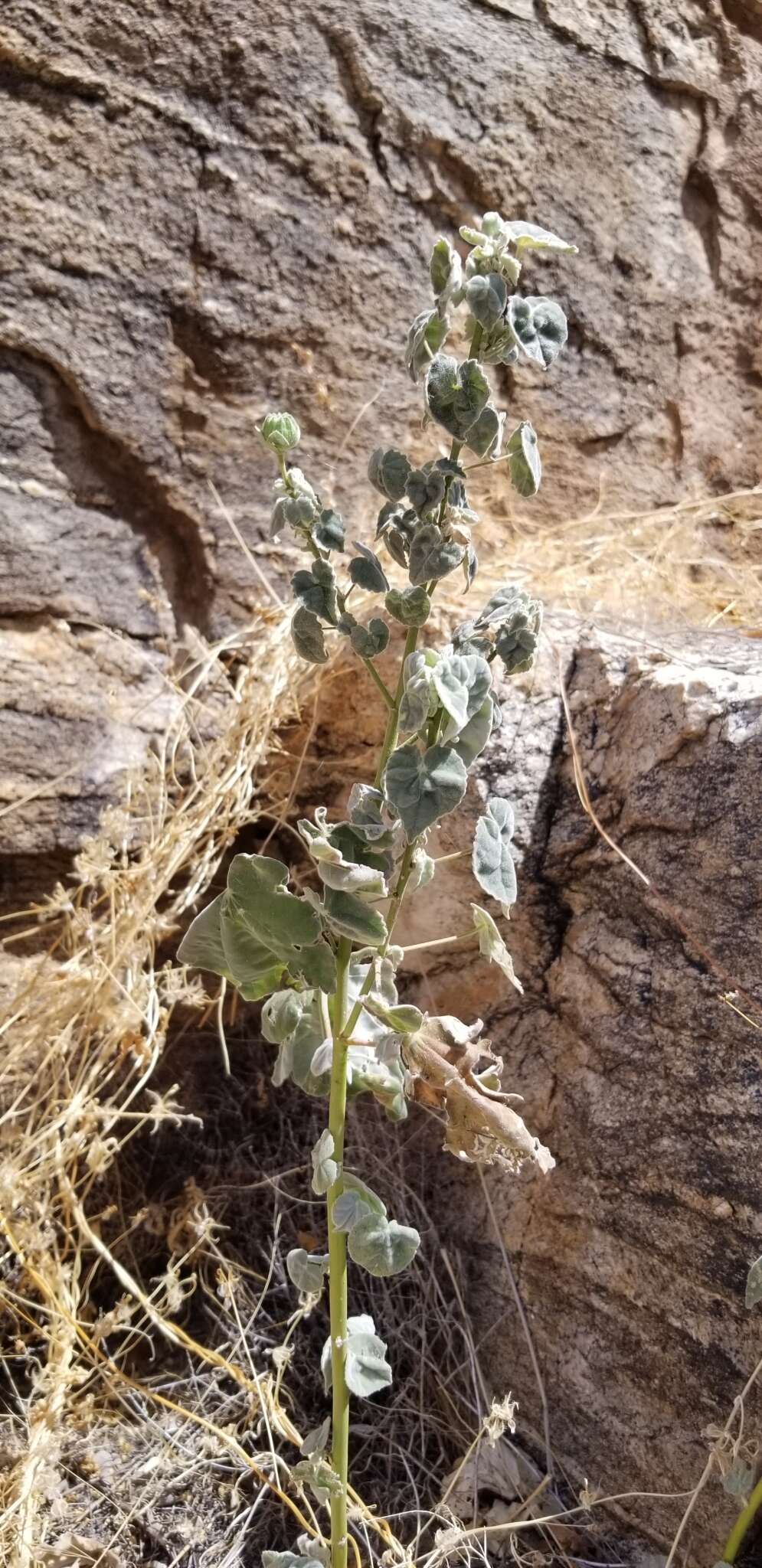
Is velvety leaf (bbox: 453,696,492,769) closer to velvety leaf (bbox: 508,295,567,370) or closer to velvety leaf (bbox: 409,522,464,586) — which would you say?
velvety leaf (bbox: 409,522,464,586)

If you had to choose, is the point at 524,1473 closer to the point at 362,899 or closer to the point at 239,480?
the point at 362,899

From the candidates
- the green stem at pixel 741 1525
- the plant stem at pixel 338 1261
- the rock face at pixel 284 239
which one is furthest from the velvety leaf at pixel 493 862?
the rock face at pixel 284 239

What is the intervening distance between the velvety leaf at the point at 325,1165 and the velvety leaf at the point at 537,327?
0.60 metres

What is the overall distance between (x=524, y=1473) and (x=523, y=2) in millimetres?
2069

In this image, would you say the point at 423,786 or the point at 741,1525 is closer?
the point at 423,786

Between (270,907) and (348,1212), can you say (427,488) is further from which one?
(348,1212)

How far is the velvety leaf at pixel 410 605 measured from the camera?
0.88 m

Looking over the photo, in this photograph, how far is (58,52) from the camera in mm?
1553

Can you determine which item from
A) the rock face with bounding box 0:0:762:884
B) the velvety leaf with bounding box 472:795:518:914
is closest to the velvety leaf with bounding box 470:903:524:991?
the velvety leaf with bounding box 472:795:518:914

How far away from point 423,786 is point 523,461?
254 mm

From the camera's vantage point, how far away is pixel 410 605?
34.8 inches

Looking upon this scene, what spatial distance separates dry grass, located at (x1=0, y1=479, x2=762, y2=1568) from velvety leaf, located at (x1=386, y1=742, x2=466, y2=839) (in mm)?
668

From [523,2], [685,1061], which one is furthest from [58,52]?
[685,1061]

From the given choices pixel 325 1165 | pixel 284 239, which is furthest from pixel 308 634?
pixel 284 239
